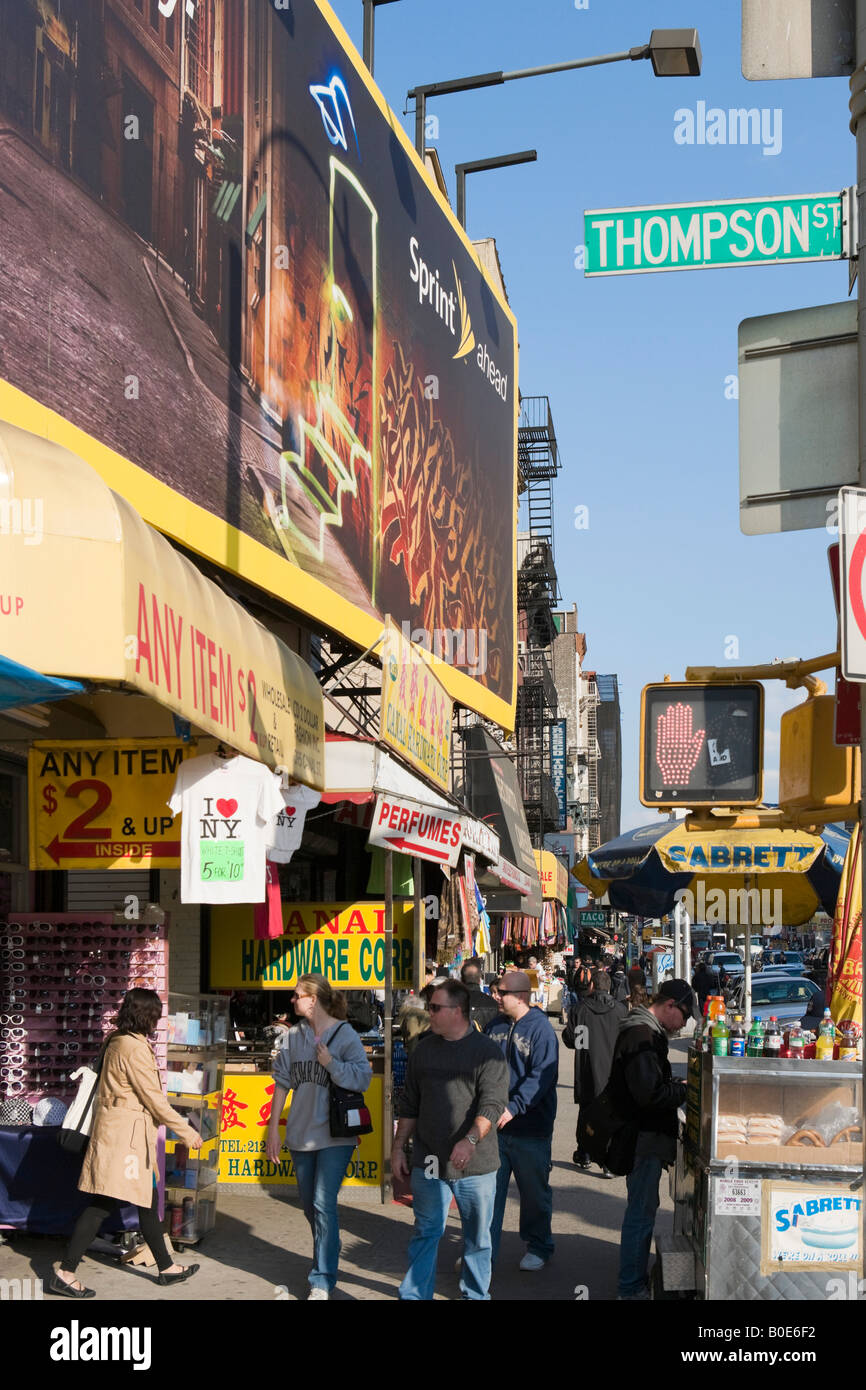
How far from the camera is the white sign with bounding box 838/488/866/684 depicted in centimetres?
438

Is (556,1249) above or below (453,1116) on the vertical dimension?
below

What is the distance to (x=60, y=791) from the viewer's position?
31.9 feet

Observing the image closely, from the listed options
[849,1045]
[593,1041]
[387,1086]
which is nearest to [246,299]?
[387,1086]

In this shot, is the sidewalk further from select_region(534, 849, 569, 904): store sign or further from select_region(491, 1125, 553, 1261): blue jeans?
select_region(534, 849, 569, 904): store sign

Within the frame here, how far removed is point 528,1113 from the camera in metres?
9.75

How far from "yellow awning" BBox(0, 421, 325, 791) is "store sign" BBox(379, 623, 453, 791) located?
9.95 feet

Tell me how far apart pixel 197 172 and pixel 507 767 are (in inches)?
692

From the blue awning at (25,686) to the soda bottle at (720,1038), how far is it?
3.73 meters

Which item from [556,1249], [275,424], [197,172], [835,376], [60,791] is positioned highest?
[197,172]

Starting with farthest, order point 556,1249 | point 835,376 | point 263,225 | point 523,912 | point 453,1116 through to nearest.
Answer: point 523,912
point 263,225
point 556,1249
point 453,1116
point 835,376

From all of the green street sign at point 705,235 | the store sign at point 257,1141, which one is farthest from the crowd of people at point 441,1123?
the green street sign at point 705,235

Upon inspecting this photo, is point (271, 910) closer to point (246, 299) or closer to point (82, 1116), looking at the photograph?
point (82, 1116)
